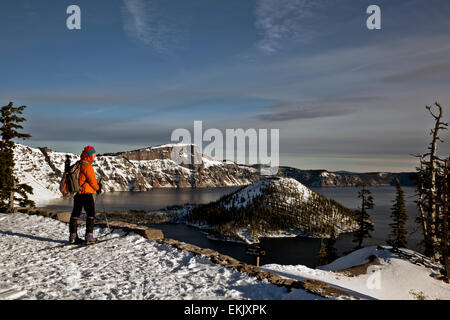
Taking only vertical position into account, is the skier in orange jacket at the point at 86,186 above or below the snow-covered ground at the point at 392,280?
above

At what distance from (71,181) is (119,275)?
5158mm

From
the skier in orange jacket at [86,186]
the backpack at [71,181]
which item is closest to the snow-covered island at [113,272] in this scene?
the skier in orange jacket at [86,186]

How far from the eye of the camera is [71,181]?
11.9m

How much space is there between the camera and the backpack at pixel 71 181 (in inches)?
465

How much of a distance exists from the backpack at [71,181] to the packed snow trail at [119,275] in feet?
8.63

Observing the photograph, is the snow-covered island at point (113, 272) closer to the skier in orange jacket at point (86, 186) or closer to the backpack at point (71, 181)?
the skier in orange jacket at point (86, 186)

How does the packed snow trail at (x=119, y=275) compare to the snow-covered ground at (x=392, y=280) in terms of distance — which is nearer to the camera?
the packed snow trail at (x=119, y=275)

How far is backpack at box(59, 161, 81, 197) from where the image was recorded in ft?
38.8

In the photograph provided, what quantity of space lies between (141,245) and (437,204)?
87.8ft

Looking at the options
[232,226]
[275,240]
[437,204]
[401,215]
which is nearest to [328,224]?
[275,240]

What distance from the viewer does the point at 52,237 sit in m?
15.0

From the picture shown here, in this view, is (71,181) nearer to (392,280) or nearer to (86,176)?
(86,176)

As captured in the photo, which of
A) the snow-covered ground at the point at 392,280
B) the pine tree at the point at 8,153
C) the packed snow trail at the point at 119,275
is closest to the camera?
the packed snow trail at the point at 119,275

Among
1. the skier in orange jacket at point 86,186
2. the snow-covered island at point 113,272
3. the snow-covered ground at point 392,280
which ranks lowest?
the snow-covered ground at point 392,280
